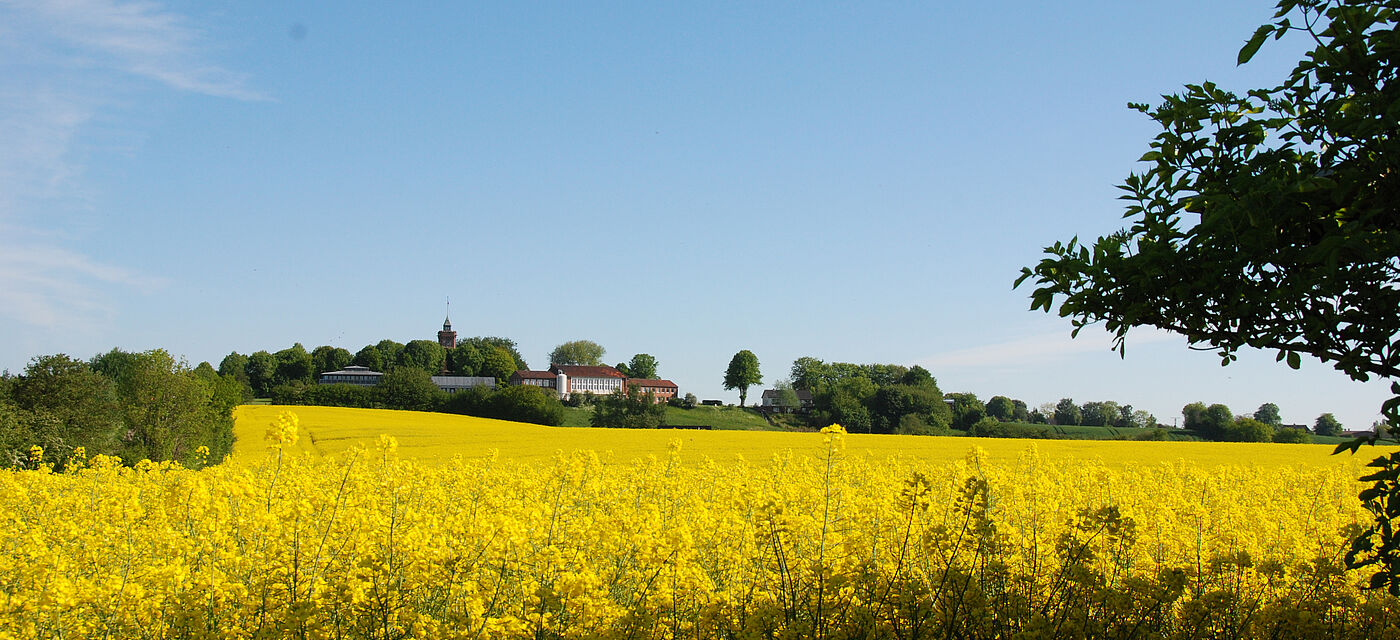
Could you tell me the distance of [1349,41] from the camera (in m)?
4.16

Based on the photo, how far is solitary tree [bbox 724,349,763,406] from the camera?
406 feet

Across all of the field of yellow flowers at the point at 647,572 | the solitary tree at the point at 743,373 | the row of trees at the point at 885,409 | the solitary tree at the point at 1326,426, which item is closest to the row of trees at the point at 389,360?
the solitary tree at the point at 743,373

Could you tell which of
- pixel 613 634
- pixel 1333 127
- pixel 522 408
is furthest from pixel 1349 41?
pixel 522 408

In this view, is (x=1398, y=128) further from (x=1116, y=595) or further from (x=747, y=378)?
(x=747, y=378)

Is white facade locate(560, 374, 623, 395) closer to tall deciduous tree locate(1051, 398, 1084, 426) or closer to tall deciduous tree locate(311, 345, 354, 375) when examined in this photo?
tall deciduous tree locate(311, 345, 354, 375)

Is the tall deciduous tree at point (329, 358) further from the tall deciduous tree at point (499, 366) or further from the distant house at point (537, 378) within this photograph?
the distant house at point (537, 378)

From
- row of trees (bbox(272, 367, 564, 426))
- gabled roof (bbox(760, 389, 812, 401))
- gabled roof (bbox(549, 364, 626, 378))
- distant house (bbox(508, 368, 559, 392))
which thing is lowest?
row of trees (bbox(272, 367, 564, 426))

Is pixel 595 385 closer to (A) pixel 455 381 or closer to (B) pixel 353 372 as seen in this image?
(A) pixel 455 381

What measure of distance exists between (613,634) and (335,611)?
208 cm

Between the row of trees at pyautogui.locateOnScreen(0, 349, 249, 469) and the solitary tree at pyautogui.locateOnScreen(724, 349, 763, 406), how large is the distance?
3642 inches

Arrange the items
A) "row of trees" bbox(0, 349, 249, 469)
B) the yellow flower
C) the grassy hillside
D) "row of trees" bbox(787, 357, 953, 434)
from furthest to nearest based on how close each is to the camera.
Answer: "row of trees" bbox(787, 357, 953, 434), "row of trees" bbox(0, 349, 249, 469), the grassy hillside, the yellow flower

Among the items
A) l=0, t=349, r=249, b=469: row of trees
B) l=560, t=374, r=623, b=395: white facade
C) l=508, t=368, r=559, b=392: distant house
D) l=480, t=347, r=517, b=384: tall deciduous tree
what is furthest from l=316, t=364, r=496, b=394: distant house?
l=0, t=349, r=249, b=469: row of trees

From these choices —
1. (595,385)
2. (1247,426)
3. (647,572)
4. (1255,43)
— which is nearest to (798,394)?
(595,385)

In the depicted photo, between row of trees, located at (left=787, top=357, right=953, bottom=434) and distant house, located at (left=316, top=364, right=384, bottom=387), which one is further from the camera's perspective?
distant house, located at (left=316, top=364, right=384, bottom=387)
